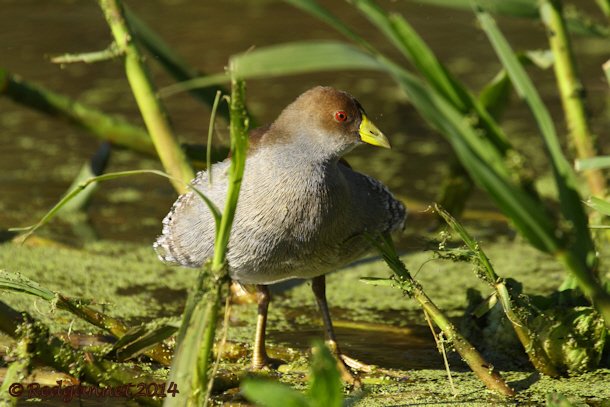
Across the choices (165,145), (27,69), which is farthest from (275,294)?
(27,69)

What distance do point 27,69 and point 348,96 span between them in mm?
4439

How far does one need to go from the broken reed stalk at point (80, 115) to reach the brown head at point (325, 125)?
2.60 ft

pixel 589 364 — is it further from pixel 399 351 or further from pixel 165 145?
pixel 165 145

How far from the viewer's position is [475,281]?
A: 4270mm

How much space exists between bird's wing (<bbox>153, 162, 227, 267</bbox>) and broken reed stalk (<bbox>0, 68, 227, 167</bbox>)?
77cm

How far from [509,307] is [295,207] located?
692mm

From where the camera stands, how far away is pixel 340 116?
3.23 m

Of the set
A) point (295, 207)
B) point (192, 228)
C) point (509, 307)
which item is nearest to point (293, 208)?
point (295, 207)

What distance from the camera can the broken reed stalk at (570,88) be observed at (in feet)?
9.02

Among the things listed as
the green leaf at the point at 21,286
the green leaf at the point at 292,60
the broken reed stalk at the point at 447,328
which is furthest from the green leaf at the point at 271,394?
the broken reed stalk at the point at 447,328

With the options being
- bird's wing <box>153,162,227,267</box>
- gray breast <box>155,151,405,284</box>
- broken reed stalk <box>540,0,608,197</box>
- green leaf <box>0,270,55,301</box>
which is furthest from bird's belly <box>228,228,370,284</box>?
broken reed stalk <box>540,0,608,197</box>

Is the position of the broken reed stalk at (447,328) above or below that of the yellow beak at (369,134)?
below

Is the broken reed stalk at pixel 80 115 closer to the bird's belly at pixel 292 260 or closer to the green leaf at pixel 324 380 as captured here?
the bird's belly at pixel 292 260

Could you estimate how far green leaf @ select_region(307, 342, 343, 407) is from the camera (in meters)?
1.80
